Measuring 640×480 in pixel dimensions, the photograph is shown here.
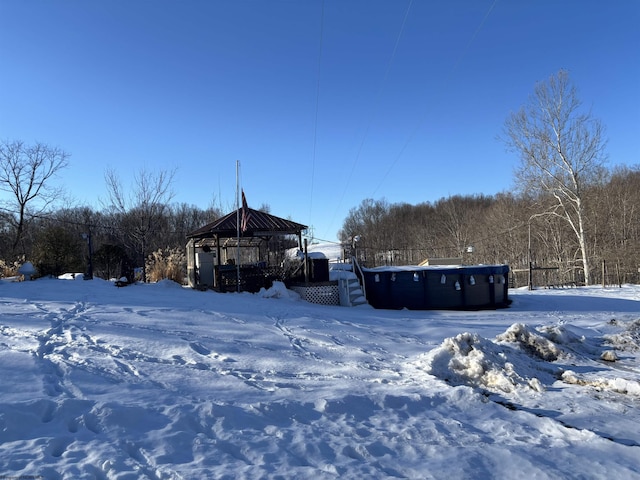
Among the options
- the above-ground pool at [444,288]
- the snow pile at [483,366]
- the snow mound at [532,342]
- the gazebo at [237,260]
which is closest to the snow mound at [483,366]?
the snow pile at [483,366]

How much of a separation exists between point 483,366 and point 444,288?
27.5 feet

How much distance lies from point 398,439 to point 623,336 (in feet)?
21.6

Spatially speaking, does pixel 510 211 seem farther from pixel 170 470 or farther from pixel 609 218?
pixel 170 470

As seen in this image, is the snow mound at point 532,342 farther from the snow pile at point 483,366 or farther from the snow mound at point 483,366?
the snow mound at point 483,366

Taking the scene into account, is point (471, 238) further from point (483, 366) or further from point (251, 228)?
point (483, 366)

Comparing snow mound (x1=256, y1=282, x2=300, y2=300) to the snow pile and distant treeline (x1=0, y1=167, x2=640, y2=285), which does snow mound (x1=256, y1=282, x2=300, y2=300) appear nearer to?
distant treeline (x1=0, y1=167, x2=640, y2=285)

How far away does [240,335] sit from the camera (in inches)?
292

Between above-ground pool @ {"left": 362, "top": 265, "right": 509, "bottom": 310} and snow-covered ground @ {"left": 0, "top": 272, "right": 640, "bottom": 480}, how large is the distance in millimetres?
5137

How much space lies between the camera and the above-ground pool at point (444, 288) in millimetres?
13648

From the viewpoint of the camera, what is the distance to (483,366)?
551 cm

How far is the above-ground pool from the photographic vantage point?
13.6m

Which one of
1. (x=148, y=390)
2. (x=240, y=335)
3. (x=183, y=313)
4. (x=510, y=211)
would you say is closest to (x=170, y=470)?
(x=148, y=390)

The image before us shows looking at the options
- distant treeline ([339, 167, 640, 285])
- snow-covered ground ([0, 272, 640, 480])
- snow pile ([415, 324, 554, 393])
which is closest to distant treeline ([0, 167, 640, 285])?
distant treeline ([339, 167, 640, 285])

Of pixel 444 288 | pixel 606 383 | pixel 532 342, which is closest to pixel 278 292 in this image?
pixel 444 288
